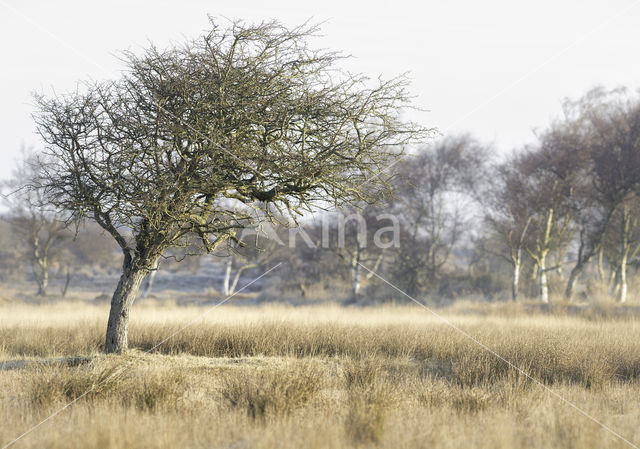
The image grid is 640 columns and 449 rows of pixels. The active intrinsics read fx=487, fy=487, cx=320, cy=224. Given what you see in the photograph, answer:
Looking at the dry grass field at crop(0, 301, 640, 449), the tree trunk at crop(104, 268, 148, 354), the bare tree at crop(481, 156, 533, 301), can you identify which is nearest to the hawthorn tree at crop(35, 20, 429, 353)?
the tree trunk at crop(104, 268, 148, 354)

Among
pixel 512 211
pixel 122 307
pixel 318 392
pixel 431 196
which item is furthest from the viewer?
pixel 431 196

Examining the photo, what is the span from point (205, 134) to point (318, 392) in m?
4.24

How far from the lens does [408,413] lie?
5812mm

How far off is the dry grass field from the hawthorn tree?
95.3 inches

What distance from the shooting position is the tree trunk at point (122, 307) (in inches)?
342

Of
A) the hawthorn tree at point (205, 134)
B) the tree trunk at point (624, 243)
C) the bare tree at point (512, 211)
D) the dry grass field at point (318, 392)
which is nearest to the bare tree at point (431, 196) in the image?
the bare tree at point (512, 211)

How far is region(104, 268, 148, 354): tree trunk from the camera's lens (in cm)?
870

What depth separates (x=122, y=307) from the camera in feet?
28.7

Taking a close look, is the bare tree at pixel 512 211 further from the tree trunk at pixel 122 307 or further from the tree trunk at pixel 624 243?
the tree trunk at pixel 122 307

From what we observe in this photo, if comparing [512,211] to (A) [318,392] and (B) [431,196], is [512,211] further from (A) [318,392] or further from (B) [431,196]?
(A) [318,392]

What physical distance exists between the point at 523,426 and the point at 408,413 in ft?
4.22

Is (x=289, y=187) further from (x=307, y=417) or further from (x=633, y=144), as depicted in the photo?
(x=633, y=144)

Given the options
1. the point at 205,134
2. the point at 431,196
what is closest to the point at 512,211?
the point at 431,196

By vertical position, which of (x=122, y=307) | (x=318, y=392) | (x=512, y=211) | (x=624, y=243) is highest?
(x=512, y=211)
